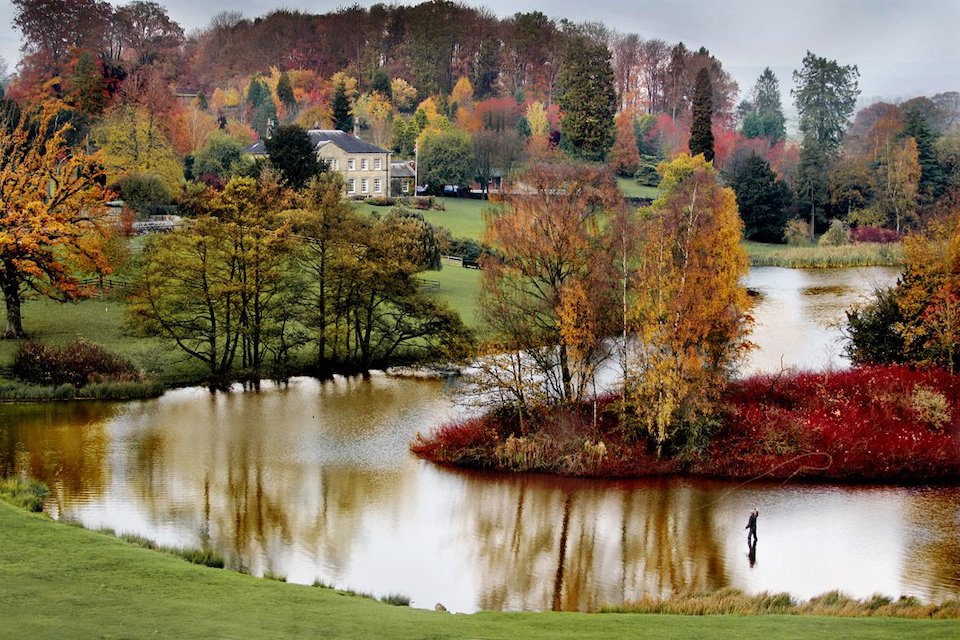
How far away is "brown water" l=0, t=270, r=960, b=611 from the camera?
20.4 meters

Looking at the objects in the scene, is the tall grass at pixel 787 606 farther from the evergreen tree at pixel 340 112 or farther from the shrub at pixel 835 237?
the evergreen tree at pixel 340 112

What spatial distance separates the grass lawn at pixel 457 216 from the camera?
2494 inches

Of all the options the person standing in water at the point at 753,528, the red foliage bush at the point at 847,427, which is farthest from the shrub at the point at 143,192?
the person standing in water at the point at 753,528

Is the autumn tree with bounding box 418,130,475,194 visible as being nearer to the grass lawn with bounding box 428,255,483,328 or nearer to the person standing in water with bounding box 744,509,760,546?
the grass lawn with bounding box 428,255,483,328

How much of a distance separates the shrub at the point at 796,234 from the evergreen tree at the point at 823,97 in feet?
103

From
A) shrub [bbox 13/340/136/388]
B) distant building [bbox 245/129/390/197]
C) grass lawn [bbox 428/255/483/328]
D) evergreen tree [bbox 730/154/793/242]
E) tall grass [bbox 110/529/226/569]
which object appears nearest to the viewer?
tall grass [bbox 110/529/226/569]

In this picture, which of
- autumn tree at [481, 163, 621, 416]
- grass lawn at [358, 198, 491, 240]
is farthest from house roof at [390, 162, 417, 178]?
autumn tree at [481, 163, 621, 416]

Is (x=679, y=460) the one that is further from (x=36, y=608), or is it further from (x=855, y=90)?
(x=855, y=90)

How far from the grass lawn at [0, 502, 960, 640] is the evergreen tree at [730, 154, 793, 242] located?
57.3m

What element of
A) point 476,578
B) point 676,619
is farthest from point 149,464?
point 676,619

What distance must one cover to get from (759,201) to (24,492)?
184 feet

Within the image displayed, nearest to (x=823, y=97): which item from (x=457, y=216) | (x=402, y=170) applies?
(x=402, y=170)

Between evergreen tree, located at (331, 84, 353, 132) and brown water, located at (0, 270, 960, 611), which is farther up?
evergreen tree, located at (331, 84, 353, 132)

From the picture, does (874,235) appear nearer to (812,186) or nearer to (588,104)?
(812,186)
